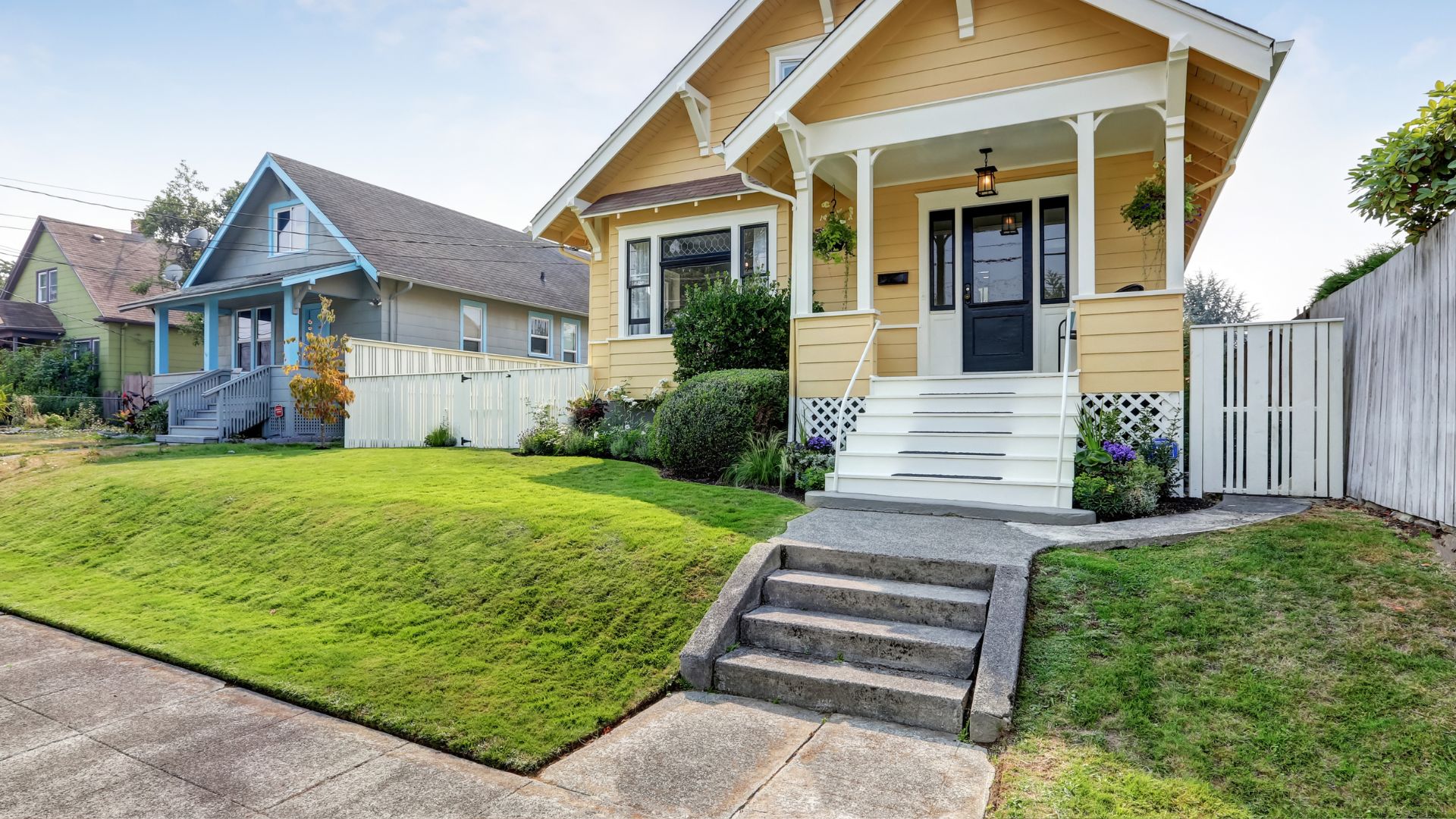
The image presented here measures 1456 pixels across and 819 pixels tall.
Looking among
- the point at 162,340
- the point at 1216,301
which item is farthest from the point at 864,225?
the point at 1216,301

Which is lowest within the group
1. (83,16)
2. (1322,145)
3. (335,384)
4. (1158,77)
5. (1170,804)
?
(1170,804)

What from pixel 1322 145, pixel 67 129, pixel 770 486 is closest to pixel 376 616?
pixel 770 486

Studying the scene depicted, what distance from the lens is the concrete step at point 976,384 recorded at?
25.4 feet

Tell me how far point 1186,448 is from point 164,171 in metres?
35.4

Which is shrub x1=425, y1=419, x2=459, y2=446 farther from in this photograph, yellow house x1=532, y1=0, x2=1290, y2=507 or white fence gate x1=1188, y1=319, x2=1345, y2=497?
white fence gate x1=1188, y1=319, x2=1345, y2=497

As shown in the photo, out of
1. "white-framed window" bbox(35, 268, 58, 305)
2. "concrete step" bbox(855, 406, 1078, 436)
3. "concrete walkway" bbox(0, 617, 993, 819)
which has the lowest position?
"concrete walkway" bbox(0, 617, 993, 819)

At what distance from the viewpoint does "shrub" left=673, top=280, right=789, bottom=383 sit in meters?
10.0

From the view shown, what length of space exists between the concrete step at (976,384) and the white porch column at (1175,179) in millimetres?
1380

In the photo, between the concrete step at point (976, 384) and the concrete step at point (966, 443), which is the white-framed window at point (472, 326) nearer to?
the concrete step at point (976, 384)

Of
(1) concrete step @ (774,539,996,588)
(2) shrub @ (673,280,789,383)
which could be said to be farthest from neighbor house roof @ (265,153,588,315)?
(1) concrete step @ (774,539,996,588)

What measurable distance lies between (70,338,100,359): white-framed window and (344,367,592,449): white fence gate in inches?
642

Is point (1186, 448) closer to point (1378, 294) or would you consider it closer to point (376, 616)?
point (1378, 294)

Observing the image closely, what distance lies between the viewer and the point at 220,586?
5.96 meters

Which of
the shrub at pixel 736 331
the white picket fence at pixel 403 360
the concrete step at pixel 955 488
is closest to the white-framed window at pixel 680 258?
the shrub at pixel 736 331
